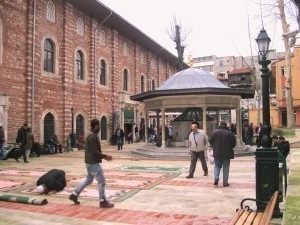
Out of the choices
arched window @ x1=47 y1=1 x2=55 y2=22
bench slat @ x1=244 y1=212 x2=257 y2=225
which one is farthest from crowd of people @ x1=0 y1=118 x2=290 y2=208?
arched window @ x1=47 y1=1 x2=55 y2=22

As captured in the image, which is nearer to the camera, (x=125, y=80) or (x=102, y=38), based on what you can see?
(x=102, y=38)

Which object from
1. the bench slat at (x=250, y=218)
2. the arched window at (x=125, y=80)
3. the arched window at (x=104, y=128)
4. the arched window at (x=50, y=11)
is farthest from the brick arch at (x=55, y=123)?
the bench slat at (x=250, y=218)

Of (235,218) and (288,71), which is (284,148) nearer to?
(235,218)

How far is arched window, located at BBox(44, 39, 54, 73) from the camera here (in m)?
20.1

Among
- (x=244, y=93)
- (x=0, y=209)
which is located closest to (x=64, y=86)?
(x=244, y=93)

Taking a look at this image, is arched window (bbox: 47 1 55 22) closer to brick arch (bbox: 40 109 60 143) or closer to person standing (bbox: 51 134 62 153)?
brick arch (bbox: 40 109 60 143)

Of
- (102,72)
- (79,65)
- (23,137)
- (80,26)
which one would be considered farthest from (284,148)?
(102,72)

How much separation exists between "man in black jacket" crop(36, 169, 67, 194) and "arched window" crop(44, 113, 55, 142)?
12015mm

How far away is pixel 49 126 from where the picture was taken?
2011 cm

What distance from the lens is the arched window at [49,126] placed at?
19797 mm

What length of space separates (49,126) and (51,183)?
41.5ft

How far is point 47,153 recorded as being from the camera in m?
19.1

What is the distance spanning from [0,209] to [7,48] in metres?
12.4

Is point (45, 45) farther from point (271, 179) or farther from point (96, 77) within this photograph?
point (271, 179)
